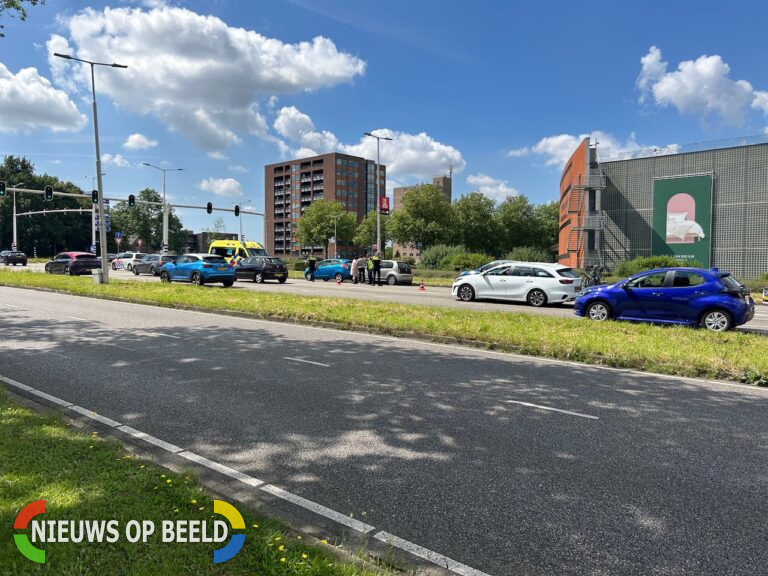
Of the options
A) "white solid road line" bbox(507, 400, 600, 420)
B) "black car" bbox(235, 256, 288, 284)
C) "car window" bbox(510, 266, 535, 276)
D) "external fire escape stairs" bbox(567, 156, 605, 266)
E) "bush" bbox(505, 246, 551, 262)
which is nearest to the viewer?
"white solid road line" bbox(507, 400, 600, 420)

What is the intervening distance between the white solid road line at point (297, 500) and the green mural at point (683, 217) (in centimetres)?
4382

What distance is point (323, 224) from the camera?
10500 cm

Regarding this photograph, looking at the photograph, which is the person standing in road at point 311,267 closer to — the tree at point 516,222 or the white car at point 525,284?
the white car at point 525,284

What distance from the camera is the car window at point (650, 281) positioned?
41.5 feet

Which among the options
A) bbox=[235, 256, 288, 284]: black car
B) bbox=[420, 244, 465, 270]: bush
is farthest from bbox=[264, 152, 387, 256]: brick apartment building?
bbox=[235, 256, 288, 284]: black car

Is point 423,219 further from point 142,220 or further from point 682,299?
point 142,220

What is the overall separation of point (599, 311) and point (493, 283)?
625 centimetres

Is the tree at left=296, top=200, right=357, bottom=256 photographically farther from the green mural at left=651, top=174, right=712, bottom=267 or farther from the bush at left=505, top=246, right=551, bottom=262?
the green mural at left=651, top=174, right=712, bottom=267

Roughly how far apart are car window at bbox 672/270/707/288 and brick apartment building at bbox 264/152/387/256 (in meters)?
117


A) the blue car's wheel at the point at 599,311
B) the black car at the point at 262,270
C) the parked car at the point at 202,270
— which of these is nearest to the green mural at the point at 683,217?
the black car at the point at 262,270

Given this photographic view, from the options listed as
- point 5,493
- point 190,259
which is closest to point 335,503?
point 5,493

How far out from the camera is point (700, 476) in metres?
4.12

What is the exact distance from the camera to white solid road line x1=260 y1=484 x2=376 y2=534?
3342 millimetres

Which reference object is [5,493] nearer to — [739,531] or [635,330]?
[739,531]
